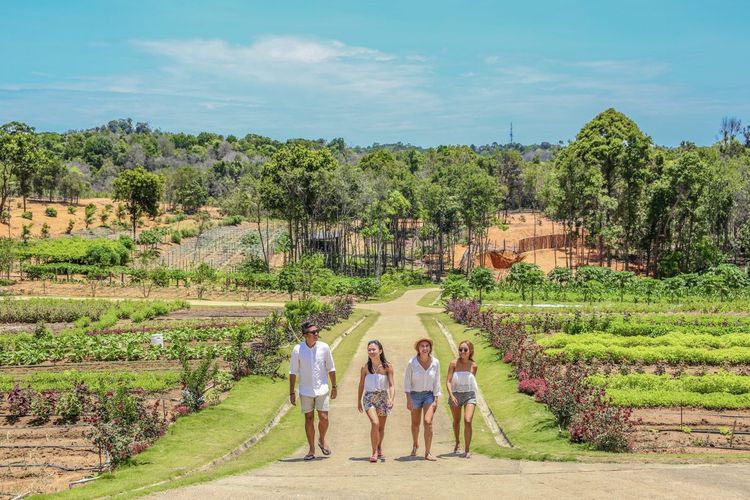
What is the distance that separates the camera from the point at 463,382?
536 inches

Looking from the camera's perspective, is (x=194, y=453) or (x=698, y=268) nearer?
(x=194, y=453)

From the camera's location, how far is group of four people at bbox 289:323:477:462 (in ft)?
43.1

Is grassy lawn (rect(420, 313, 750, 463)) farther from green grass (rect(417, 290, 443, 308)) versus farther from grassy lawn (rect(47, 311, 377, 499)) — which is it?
green grass (rect(417, 290, 443, 308))

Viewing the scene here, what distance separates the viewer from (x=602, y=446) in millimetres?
14719

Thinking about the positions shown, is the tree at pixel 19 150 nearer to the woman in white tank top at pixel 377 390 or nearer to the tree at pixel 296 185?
the tree at pixel 296 185

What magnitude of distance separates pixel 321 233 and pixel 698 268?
1537 inches

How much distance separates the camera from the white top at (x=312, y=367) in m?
13.4

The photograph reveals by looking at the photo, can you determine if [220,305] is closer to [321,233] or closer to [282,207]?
[282,207]

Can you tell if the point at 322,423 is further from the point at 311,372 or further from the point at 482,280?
the point at 482,280

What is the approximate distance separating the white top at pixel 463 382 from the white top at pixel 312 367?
2186mm

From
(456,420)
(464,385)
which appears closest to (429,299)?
(456,420)

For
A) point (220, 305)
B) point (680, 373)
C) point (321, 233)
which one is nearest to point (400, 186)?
point (321, 233)

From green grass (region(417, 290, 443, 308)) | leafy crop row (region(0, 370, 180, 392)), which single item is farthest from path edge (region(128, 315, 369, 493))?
green grass (region(417, 290, 443, 308))

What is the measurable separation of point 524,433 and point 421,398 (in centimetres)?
429
